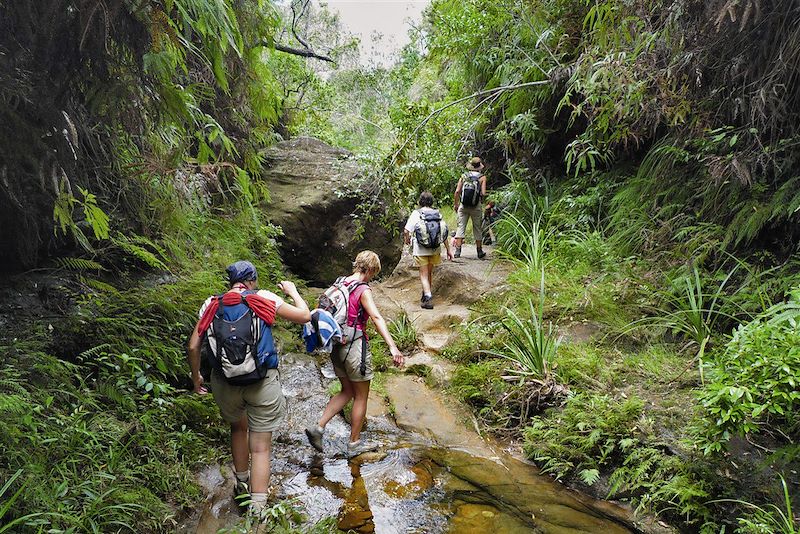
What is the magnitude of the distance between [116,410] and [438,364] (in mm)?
3737

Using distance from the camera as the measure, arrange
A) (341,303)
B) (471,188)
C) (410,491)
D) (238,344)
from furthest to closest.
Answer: (471,188)
(341,303)
(410,491)
(238,344)

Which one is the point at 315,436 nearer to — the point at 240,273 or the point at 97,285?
the point at 240,273

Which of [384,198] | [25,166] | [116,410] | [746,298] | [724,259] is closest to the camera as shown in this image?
[25,166]

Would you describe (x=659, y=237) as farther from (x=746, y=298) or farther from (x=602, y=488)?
(x=602, y=488)

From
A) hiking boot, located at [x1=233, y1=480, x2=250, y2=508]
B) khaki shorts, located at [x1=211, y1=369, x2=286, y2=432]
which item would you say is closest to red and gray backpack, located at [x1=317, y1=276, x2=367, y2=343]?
khaki shorts, located at [x1=211, y1=369, x2=286, y2=432]

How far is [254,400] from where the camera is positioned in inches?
138

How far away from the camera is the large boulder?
31.4 ft

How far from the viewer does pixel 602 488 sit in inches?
157

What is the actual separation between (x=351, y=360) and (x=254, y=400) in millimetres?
1030

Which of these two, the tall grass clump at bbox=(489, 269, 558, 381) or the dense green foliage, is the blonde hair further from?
the tall grass clump at bbox=(489, 269, 558, 381)

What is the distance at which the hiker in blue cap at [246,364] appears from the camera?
10.9ft

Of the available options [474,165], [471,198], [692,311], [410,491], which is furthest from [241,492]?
[474,165]

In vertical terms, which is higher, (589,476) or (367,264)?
(367,264)

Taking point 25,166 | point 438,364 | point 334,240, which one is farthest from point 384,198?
point 25,166
